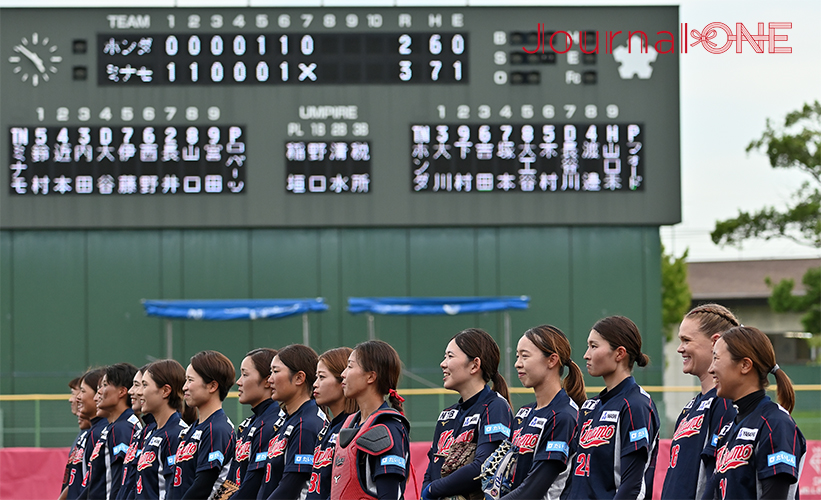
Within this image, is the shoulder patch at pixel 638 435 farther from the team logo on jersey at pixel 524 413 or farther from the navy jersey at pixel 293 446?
the navy jersey at pixel 293 446

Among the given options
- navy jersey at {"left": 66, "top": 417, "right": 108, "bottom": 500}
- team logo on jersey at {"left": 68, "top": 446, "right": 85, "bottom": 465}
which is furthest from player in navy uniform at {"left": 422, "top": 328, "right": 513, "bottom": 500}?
team logo on jersey at {"left": 68, "top": 446, "right": 85, "bottom": 465}

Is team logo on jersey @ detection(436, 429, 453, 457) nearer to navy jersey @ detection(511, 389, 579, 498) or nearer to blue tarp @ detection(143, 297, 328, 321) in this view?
navy jersey @ detection(511, 389, 579, 498)

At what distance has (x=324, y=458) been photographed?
16.2ft

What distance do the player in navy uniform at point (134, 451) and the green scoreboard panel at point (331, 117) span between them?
9093 millimetres

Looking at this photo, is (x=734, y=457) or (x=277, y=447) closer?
(x=734, y=457)

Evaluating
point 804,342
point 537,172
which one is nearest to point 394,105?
point 537,172

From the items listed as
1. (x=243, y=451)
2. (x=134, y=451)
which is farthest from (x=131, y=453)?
(x=243, y=451)

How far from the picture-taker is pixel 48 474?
37.4 ft

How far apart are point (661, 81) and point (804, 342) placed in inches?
1207

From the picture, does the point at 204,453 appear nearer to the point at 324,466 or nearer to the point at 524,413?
the point at 324,466

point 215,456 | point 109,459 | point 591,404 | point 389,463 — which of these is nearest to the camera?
point 389,463

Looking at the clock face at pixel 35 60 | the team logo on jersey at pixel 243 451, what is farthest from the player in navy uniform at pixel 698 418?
the clock face at pixel 35 60

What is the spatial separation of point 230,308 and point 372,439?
38.5 ft

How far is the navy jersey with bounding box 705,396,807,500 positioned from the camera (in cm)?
373
